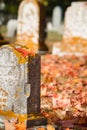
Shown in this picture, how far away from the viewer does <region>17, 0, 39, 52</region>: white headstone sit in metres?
15.5

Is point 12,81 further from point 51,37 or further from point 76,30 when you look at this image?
point 51,37

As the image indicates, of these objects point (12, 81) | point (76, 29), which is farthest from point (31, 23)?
point (12, 81)

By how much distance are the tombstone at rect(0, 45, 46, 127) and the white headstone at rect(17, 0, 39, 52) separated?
31.3 ft

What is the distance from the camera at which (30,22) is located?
15.5 meters

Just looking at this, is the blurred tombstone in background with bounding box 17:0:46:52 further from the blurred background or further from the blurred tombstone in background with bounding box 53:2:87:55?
the blurred background

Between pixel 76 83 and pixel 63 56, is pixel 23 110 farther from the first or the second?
pixel 63 56

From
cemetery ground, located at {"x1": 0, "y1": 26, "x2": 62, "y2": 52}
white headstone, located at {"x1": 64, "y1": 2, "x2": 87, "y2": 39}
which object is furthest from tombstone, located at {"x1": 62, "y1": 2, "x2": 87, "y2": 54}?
cemetery ground, located at {"x1": 0, "y1": 26, "x2": 62, "y2": 52}

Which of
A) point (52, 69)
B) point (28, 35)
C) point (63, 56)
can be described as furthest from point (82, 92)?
point (28, 35)

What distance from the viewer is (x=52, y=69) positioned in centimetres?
1171

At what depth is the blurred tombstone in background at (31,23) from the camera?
15430 millimetres

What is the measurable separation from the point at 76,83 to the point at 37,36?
6.18 metres

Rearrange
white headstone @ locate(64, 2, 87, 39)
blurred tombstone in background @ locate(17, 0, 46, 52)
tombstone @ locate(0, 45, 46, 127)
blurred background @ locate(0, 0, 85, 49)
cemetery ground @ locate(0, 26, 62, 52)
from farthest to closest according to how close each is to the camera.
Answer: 1. blurred background @ locate(0, 0, 85, 49)
2. cemetery ground @ locate(0, 26, 62, 52)
3. blurred tombstone in background @ locate(17, 0, 46, 52)
4. white headstone @ locate(64, 2, 87, 39)
5. tombstone @ locate(0, 45, 46, 127)

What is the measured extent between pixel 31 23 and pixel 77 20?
157 centimetres

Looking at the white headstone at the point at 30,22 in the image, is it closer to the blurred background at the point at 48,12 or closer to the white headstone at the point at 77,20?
the white headstone at the point at 77,20
